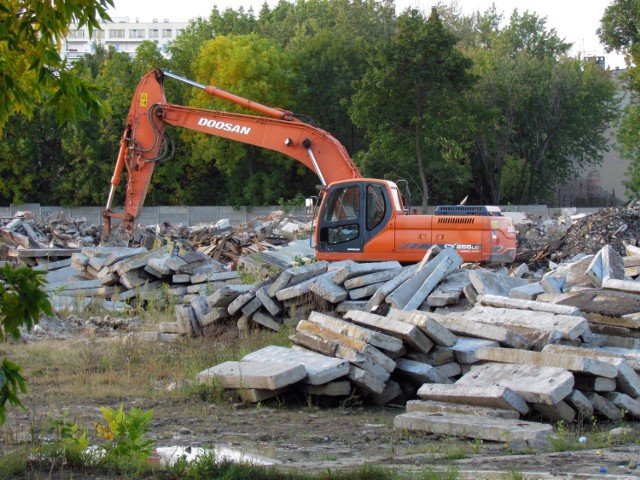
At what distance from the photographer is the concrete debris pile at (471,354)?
795cm

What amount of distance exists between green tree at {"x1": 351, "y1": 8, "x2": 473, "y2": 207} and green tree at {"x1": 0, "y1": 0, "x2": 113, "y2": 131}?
1494 inches

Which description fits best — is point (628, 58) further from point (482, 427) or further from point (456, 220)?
point (482, 427)

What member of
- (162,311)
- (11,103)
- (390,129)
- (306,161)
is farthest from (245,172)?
(11,103)

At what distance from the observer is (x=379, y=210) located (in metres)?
16.7

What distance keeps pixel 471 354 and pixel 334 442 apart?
99.0 inches

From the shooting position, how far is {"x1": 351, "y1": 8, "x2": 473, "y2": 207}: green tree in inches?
1644

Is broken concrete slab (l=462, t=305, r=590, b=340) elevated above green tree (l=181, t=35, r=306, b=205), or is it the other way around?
green tree (l=181, t=35, r=306, b=205)

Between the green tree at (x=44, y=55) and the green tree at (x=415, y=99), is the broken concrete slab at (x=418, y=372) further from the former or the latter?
the green tree at (x=415, y=99)

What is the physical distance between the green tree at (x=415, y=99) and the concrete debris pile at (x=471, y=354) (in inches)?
1208

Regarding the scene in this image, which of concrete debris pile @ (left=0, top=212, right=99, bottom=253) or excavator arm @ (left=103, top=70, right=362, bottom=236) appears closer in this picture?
excavator arm @ (left=103, top=70, right=362, bottom=236)

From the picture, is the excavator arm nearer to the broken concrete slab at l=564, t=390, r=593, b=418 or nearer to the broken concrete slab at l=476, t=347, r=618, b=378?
the broken concrete slab at l=476, t=347, r=618, b=378

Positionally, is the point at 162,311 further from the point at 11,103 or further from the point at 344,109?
the point at 344,109

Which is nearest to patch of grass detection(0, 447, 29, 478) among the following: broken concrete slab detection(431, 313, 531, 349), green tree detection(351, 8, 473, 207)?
broken concrete slab detection(431, 313, 531, 349)

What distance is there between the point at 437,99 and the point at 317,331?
3413 centimetres
